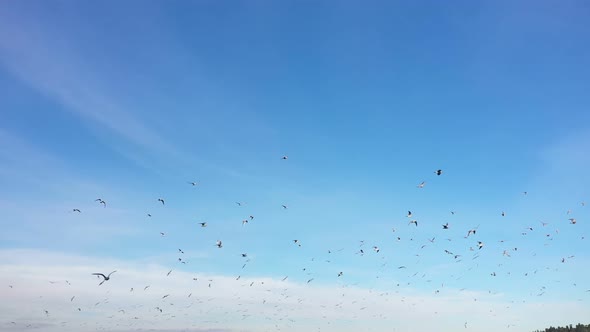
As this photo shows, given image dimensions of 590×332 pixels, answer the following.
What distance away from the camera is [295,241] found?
2498 inches

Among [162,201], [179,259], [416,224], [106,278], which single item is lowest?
[106,278]

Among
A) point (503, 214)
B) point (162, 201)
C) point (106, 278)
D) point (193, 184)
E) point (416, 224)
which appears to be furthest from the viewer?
point (162, 201)

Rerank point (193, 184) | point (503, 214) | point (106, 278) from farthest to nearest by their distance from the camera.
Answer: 1. point (193, 184)
2. point (503, 214)
3. point (106, 278)

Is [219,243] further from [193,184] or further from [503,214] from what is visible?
[503,214]

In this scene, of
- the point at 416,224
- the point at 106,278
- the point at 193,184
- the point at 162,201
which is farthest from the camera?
the point at 162,201

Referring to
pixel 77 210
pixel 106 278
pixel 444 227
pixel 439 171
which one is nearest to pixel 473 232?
pixel 444 227

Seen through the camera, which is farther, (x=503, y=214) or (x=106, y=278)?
(x=503, y=214)

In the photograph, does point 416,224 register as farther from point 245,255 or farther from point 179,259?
point 179,259

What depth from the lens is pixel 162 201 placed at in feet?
204

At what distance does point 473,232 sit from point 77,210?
52.8 meters

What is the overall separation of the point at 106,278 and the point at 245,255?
1844 centimetres

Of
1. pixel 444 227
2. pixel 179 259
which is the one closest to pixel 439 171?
pixel 444 227

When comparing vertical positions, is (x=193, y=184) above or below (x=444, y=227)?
above

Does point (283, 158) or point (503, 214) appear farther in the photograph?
point (283, 158)
